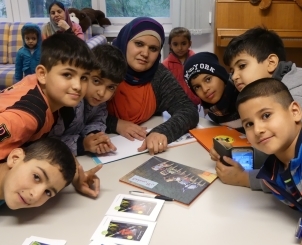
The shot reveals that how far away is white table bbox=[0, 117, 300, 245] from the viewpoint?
2.84 ft

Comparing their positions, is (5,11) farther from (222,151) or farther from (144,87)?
(222,151)

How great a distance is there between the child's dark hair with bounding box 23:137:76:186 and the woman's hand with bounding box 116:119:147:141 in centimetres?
51

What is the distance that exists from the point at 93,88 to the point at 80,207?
57 centimetres

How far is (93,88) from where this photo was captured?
143cm

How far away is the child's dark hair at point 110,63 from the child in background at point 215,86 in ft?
1.17

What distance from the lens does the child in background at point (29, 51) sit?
3480 millimetres

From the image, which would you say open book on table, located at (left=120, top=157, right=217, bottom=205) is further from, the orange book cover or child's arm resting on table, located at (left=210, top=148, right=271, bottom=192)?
the orange book cover

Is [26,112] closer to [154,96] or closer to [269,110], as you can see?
[269,110]

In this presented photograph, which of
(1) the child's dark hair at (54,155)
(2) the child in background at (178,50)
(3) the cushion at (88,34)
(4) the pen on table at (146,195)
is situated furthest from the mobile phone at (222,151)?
(3) the cushion at (88,34)

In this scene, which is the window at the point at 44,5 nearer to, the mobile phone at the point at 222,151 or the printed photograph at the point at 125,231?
the mobile phone at the point at 222,151

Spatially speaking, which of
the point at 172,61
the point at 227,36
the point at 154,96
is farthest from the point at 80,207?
the point at 227,36

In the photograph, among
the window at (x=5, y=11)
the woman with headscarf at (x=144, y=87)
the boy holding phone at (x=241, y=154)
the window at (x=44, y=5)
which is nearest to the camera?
the boy holding phone at (x=241, y=154)

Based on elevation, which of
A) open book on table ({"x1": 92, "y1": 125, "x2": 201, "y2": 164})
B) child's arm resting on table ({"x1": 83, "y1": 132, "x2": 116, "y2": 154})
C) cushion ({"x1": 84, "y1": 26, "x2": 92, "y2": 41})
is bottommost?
open book on table ({"x1": 92, "y1": 125, "x2": 201, "y2": 164})

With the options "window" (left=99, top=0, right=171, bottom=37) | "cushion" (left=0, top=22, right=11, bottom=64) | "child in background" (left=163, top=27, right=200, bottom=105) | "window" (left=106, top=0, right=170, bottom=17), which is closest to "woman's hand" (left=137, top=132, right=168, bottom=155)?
"child in background" (left=163, top=27, right=200, bottom=105)
